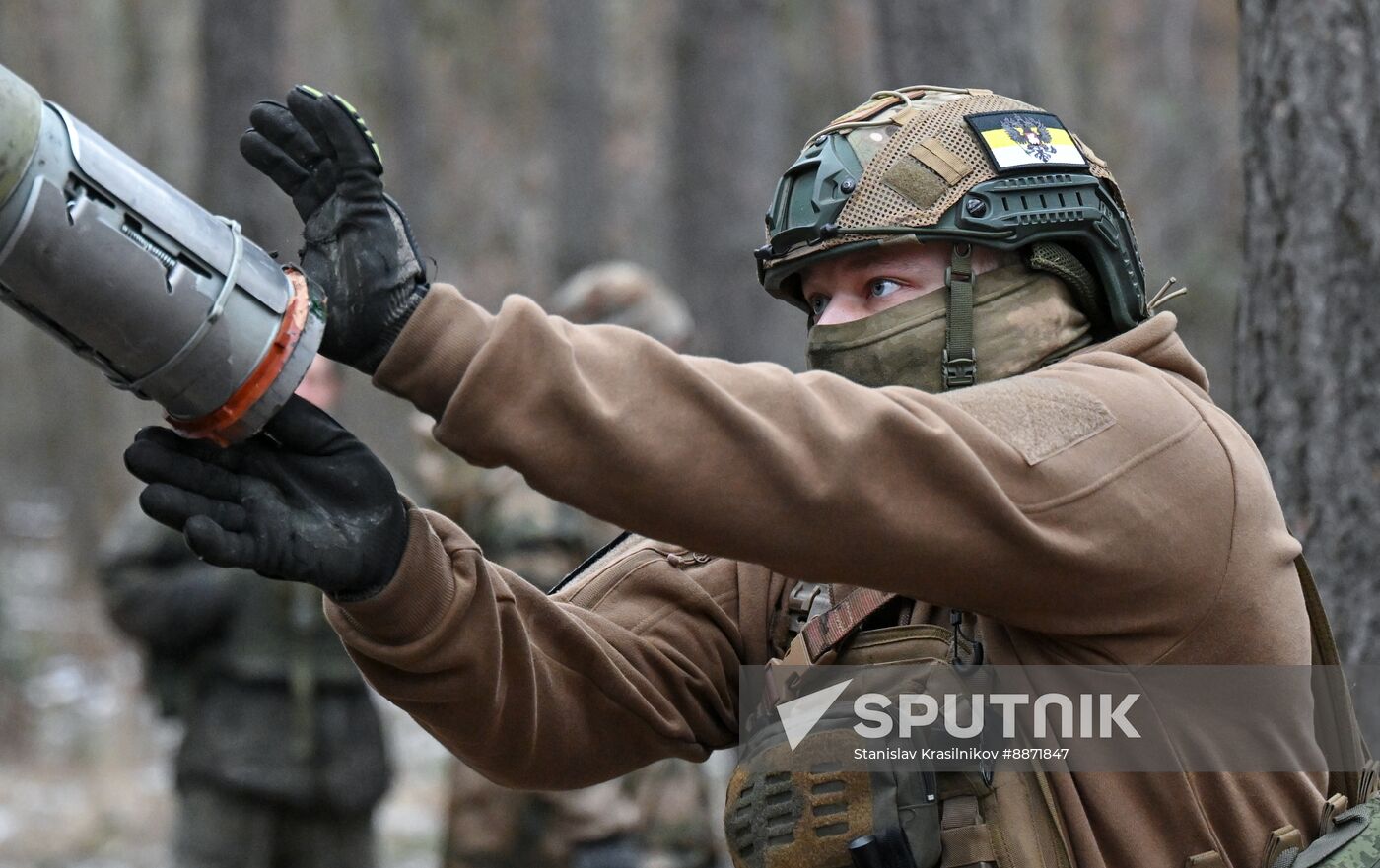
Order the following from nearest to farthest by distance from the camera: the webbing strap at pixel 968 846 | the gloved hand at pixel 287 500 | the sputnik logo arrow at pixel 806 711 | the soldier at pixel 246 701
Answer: the gloved hand at pixel 287 500 → the webbing strap at pixel 968 846 → the sputnik logo arrow at pixel 806 711 → the soldier at pixel 246 701

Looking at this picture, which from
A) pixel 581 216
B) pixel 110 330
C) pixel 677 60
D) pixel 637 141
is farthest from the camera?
pixel 637 141

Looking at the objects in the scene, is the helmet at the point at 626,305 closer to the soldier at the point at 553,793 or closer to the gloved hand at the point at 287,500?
the soldier at the point at 553,793

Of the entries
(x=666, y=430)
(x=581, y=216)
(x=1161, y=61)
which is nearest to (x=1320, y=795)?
(x=666, y=430)

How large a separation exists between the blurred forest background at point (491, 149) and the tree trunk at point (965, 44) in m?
0.01

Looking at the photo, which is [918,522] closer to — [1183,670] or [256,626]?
[1183,670]

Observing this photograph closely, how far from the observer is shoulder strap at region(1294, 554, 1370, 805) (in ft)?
10.2

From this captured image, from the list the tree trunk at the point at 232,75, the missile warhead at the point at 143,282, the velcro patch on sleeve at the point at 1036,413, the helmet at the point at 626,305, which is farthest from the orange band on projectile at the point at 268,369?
the tree trunk at the point at 232,75

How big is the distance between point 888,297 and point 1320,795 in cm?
120

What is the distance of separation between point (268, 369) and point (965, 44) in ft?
18.0

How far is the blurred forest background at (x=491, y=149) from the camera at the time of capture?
34.0ft

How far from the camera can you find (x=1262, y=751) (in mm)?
2980

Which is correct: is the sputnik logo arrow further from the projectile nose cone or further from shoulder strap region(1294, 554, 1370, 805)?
the projectile nose cone

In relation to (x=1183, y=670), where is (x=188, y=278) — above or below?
above

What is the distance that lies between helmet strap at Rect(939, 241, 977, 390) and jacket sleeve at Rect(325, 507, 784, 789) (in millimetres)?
681
